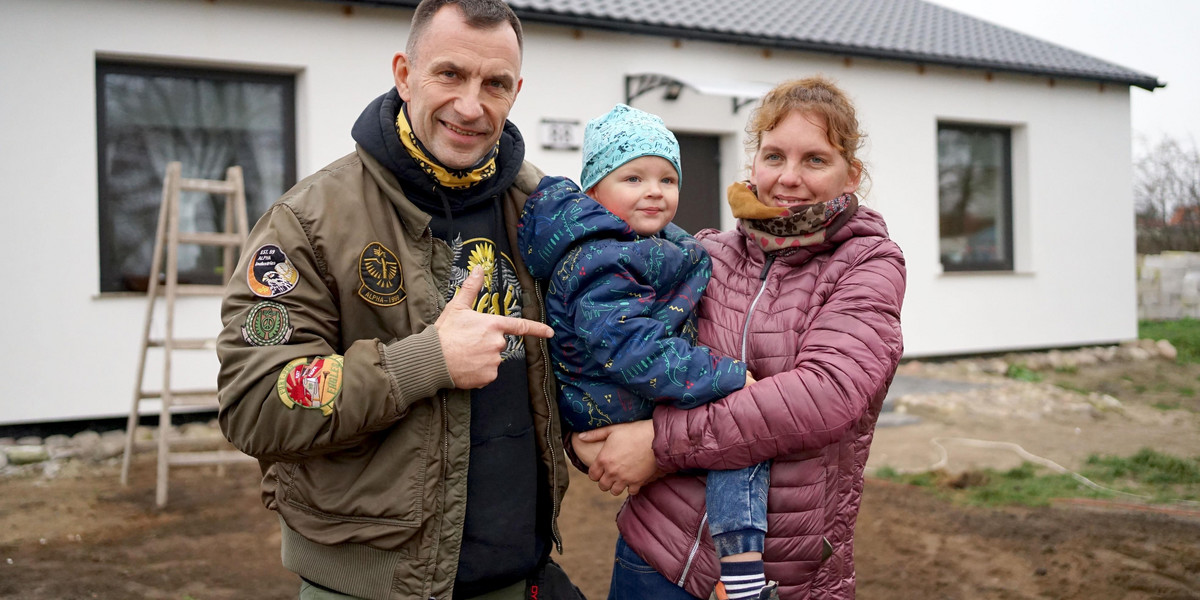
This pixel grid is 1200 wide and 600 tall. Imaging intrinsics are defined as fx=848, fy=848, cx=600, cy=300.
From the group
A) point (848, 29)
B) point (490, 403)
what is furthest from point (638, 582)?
point (848, 29)

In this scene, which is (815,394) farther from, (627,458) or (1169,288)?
(1169,288)

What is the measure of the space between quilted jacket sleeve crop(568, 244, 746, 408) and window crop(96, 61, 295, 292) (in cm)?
551

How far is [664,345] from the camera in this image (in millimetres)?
1757

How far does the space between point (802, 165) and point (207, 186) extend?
14.7ft

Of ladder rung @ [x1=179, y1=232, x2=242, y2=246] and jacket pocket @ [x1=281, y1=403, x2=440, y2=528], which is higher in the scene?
Answer: ladder rung @ [x1=179, y1=232, x2=242, y2=246]

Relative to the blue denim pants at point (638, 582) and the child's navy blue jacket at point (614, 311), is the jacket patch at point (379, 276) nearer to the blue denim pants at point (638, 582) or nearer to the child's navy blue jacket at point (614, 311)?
the child's navy blue jacket at point (614, 311)

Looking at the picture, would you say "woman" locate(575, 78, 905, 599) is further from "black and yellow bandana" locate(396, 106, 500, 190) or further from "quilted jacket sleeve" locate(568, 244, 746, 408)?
"black and yellow bandana" locate(396, 106, 500, 190)

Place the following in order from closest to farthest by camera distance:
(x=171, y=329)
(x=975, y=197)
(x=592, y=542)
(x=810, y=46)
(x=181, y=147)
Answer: (x=592, y=542)
(x=171, y=329)
(x=181, y=147)
(x=810, y=46)
(x=975, y=197)

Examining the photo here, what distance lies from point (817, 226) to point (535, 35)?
19.6ft

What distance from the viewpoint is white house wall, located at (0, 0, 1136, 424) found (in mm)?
5770

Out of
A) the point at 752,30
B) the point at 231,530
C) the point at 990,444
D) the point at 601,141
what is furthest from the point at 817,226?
the point at 752,30

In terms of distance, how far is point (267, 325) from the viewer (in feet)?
5.15

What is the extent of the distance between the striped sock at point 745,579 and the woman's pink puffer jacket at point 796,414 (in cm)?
5

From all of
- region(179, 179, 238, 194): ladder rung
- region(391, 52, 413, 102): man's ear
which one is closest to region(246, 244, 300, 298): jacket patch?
region(391, 52, 413, 102): man's ear
